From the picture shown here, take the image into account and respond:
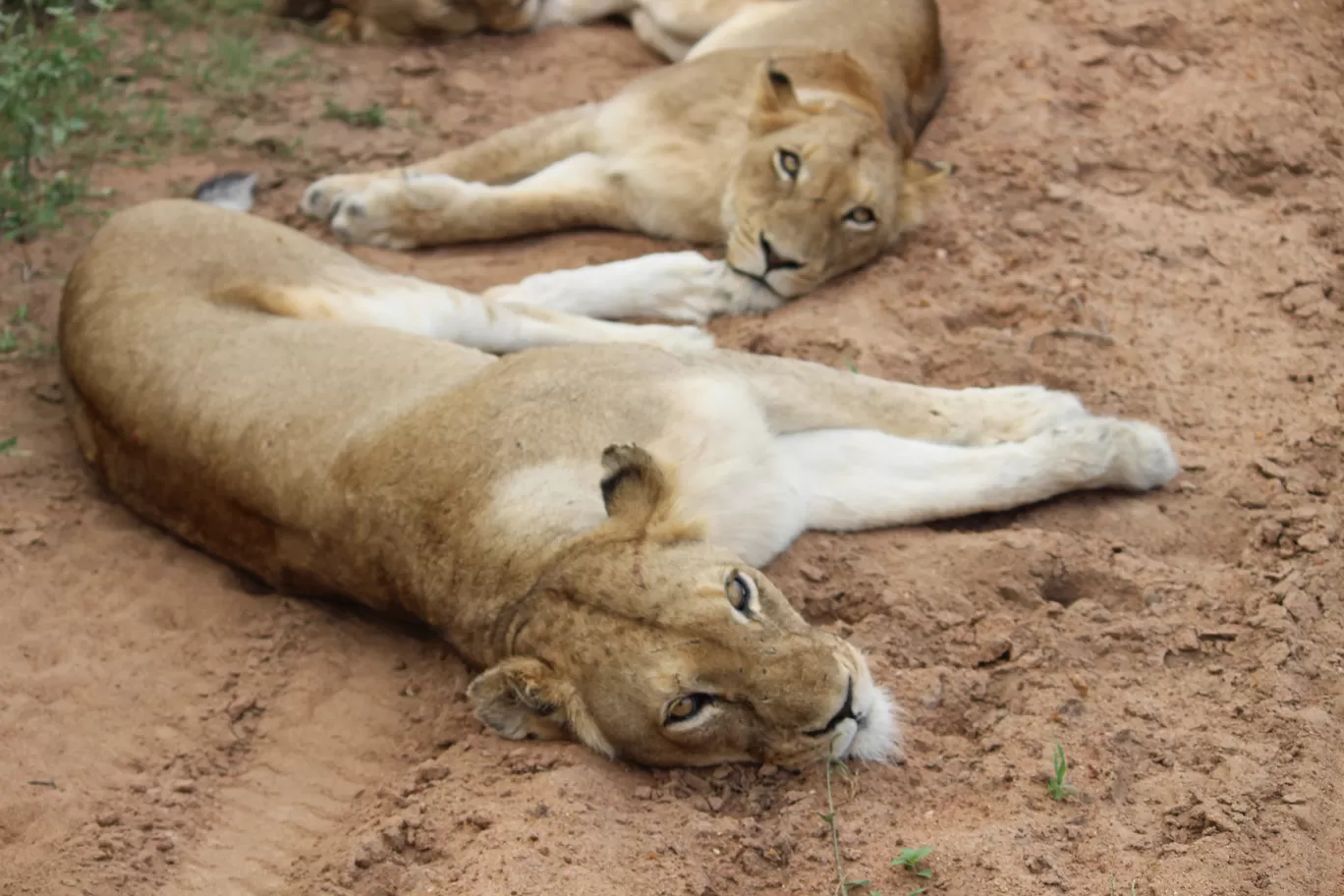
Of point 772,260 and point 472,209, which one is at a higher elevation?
point 772,260

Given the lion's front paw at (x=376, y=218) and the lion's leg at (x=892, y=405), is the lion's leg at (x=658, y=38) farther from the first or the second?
the lion's leg at (x=892, y=405)

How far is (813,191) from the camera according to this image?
618cm

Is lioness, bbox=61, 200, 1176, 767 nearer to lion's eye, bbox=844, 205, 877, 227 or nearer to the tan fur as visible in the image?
lion's eye, bbox=844, 205, 877, 227

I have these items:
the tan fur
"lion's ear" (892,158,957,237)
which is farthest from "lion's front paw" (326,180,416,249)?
"lion's ear" (892,158,957,237)

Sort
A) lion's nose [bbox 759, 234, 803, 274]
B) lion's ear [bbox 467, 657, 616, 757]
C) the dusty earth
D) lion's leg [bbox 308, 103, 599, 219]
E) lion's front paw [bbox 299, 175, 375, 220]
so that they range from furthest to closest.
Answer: lion's leg [bbox 308, 103, 599, 219] < lion's front paw [bbox 299, 175, 375, 220] < lion's nose [bbox 759, 234, 803, 274] < lion's ear [bbox 467, 657, 616, 757] < the dusty earth

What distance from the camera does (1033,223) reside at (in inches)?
245

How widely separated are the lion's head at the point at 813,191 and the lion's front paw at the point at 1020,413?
1.36 metres

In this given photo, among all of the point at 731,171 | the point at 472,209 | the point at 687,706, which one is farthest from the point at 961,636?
the point at 472,209

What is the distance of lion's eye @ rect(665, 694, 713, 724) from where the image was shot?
3586 mm

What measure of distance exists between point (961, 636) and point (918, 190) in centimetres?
266

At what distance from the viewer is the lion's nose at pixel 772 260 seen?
6113mm

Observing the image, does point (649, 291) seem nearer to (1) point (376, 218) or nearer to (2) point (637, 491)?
(1) point (376, 218)

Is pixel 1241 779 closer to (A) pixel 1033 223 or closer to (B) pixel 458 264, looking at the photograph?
(A) pixel 1033 223

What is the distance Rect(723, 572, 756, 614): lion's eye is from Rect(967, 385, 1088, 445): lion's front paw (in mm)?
1426
